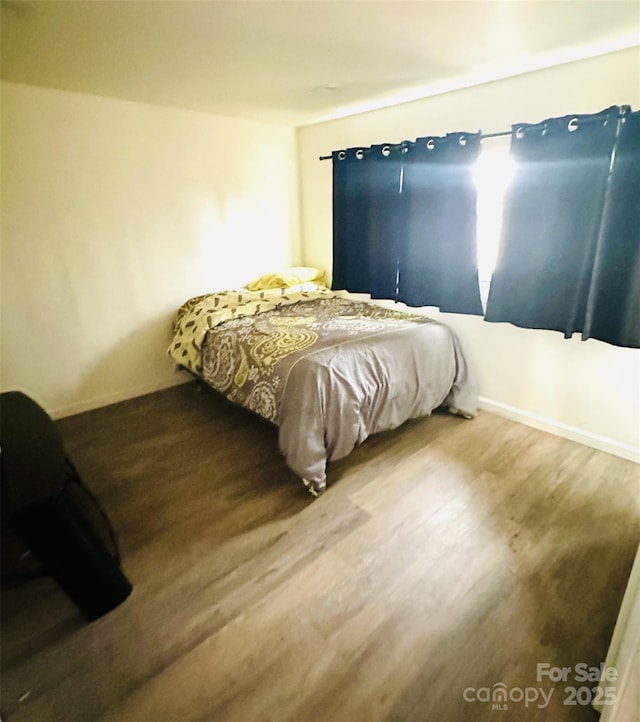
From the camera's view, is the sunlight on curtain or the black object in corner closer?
the black object in corner

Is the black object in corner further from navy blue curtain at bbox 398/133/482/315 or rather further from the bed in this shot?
navy blue curtain at bbox 398/133/482/315

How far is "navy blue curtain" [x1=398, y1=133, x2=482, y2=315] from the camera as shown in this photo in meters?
2.61

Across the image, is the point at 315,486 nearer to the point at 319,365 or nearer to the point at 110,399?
the point at 319,365

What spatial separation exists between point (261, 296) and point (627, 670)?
2.90m

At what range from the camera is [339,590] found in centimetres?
159

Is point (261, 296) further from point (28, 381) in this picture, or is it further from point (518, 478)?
point (518, 478)

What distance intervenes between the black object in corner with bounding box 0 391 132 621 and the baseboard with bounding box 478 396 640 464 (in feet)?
8.17

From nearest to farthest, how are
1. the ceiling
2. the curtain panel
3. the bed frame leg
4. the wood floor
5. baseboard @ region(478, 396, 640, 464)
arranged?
the wood floor
the ceiling
the bed frame leg
baseboard @ region(478, 396, 640, 464)
the curtain panel

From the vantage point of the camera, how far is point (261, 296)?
3266mm

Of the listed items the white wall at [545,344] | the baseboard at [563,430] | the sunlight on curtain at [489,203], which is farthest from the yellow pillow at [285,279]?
the baseboard at [563,430]

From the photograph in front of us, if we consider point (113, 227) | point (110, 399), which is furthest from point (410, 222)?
point (110, 399)

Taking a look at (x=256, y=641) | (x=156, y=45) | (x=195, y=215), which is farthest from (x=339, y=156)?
(x=256, y=641)

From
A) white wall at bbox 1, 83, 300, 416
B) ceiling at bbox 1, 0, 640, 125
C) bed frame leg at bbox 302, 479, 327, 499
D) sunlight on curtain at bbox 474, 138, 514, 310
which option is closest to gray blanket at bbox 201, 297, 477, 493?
bed frame leg at bbox 302, 479, 327, 499

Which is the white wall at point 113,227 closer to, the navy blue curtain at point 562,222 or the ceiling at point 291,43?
the ceiling at point 291,43
